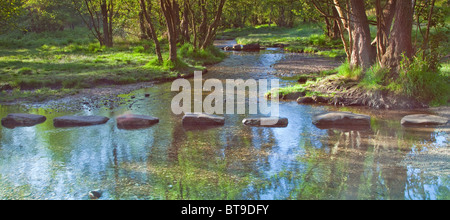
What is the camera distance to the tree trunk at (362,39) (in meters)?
13.1

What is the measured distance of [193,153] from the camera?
781 centimetres

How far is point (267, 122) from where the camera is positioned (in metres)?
10.0

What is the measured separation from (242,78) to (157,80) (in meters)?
3.60

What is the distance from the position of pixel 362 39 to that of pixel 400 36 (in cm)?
172

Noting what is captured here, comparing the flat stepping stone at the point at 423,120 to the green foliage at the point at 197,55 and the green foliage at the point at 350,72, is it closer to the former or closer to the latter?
→ the green foliage at the point at 350,72

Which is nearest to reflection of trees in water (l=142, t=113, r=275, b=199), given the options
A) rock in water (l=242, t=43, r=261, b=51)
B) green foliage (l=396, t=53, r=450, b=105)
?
green foliage (l=396, t=53, r=450, b=105)

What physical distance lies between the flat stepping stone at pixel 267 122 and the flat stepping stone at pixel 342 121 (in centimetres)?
76

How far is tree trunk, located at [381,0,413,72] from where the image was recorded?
37.6ft

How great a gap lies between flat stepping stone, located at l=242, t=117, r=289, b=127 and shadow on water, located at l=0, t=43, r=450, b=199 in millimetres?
232

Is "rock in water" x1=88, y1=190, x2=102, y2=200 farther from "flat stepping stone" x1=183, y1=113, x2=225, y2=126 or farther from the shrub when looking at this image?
the shrub

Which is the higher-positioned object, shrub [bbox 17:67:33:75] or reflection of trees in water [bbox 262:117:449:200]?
shrub [bbox 17:67:33:75]

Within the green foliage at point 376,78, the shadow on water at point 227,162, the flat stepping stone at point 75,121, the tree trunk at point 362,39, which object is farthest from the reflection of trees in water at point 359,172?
the flat stepping stone at point 75,121
